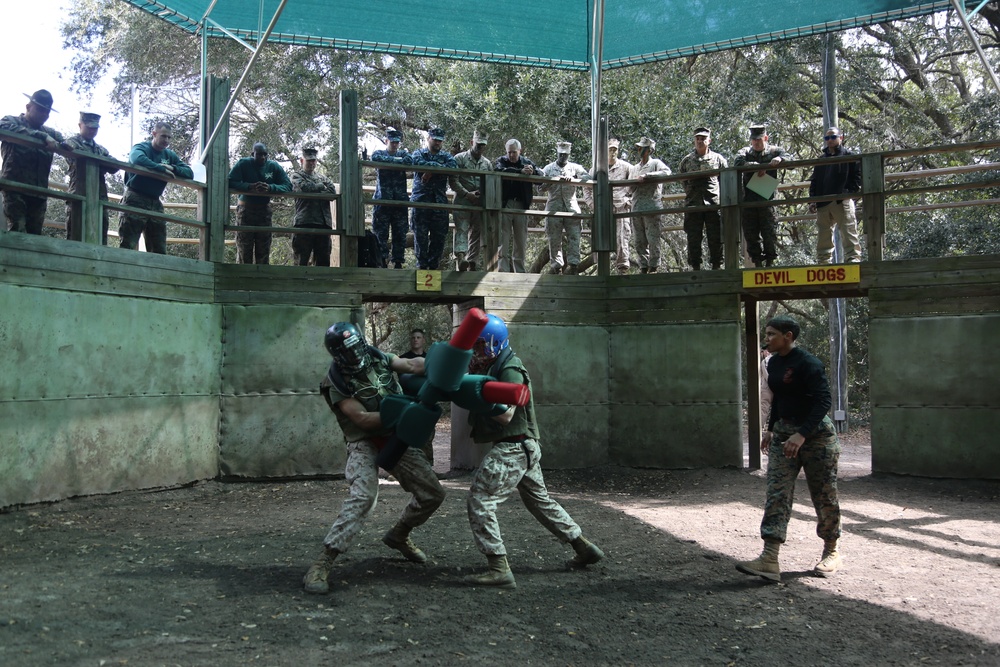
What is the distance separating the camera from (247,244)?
10.0 m

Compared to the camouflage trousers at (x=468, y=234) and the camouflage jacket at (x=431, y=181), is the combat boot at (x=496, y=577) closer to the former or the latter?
the camouflage trousers at (x=468, y=234)

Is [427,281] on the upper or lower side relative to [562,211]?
lower

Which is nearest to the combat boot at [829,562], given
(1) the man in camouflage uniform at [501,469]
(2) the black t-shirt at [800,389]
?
(2) the black t-shirt at [800,389]

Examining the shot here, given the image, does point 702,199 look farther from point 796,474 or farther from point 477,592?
point 477,592

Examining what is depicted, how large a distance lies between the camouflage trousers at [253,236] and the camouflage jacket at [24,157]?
2377 mm

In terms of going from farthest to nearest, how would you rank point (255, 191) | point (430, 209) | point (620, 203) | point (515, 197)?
point (620, 203)
point (515, 197)
point (430, 209)
point (255, 191)

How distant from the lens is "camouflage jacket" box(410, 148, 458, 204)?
1045 cm

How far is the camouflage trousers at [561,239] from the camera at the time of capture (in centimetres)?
1130

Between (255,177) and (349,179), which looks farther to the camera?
(349,179)

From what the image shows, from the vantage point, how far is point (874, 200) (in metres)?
9.95

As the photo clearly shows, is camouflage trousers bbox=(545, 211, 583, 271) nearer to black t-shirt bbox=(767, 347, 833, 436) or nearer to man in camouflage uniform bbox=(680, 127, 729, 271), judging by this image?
man in camouflage uniform bbox=(680, 127, 729, 271)

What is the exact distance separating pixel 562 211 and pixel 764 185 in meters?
2.54

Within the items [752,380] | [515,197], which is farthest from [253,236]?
[752,380]

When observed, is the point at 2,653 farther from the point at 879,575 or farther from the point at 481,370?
the point at 879,575
